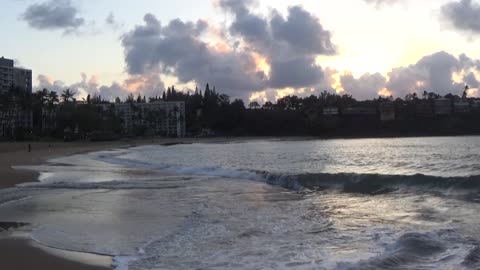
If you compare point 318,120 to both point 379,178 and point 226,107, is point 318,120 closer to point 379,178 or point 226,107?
point 226,107

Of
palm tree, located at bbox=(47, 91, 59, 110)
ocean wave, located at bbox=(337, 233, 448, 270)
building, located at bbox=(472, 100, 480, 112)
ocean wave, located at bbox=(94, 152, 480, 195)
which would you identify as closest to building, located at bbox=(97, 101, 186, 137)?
palm tree, located at bbox=(47, 91, 59, 110)

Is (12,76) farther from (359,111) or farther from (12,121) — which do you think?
(359,111)

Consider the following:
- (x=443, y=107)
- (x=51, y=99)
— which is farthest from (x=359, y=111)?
(x=51, y=99)

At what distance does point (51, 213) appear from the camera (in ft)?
42.9

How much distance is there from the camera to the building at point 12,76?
481 ft

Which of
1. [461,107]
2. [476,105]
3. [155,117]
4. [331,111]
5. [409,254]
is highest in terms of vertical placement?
[476,105]

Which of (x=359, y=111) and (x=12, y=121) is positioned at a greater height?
(x=359, y=111)

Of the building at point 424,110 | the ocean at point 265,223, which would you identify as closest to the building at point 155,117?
the building at point 424,110

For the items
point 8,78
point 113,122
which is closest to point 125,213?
point 113,122

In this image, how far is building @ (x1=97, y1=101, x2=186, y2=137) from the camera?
545 feet

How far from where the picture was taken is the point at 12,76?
504ft

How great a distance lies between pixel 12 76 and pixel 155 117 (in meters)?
44.3

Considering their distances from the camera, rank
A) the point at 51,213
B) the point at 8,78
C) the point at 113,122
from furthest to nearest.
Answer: the point at 8,78 → the point at 113,122 → the point at 51,213

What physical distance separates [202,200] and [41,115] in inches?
4557
